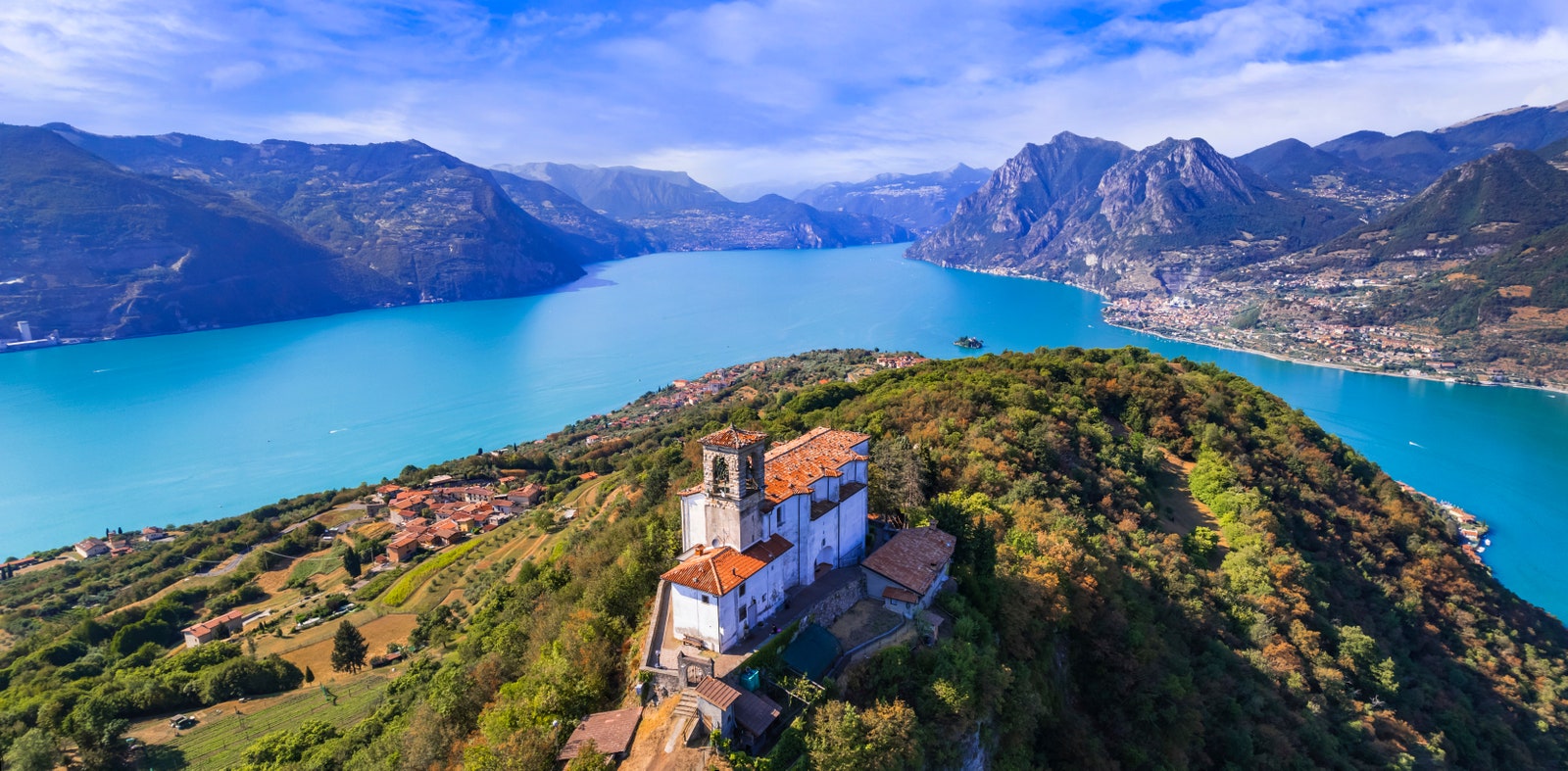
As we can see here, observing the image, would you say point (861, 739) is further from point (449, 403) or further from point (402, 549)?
point (449, 403)

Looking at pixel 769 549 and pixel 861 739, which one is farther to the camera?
pixel 769 549

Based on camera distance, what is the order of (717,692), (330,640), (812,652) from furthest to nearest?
1. (330,640)
2. (812,652)
3. (717,692)

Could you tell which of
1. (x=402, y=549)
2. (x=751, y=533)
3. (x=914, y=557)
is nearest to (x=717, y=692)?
(x=751, y=533)

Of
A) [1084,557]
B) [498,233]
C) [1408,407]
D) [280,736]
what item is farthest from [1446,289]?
[498,233]

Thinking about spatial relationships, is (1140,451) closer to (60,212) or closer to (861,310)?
(861,310)

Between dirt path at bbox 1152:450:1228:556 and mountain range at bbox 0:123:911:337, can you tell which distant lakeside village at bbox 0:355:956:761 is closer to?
dirt path at bbox 1152:450:1228:556

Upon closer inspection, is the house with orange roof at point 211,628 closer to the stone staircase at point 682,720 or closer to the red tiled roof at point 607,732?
the red tiled roof at point 607,732
